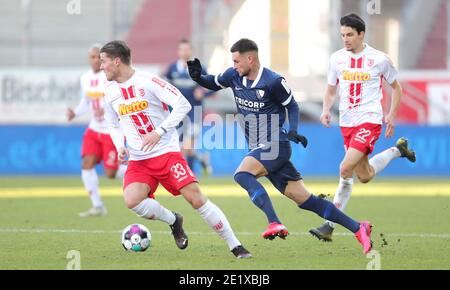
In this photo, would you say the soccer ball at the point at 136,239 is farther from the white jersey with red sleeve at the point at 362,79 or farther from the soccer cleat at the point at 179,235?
the white jersey with red sleeve at the point at 362,79

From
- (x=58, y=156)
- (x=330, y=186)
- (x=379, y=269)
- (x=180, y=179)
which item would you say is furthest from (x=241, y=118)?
(x=58, y=156)

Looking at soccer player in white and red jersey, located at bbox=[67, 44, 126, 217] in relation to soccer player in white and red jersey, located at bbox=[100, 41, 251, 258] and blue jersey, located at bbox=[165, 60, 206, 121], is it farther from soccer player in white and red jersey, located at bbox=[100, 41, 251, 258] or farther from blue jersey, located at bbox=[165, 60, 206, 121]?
blue jersey, located at bbox=[165, 60, 206, 121]

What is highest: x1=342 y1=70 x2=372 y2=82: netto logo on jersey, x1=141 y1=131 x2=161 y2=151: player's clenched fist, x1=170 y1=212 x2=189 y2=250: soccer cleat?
x1=342 y1=70 x2=372 y2=82: netto logo on jersey

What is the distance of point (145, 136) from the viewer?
8.61m

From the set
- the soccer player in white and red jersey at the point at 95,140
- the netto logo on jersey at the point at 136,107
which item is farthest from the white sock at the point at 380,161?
the soccer player in white and red jersey at the point at 95,140

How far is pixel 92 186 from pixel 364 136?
4.57m

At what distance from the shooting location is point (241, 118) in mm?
9508

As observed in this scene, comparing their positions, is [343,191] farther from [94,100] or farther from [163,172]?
[94,100]

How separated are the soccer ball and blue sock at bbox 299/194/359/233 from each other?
1526 millimetres

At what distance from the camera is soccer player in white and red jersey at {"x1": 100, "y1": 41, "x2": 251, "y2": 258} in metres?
8.63

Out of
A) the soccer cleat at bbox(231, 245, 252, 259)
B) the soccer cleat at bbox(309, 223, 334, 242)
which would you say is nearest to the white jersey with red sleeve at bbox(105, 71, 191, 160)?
the soccer cleat at bbox(231, 245, 252, 259)

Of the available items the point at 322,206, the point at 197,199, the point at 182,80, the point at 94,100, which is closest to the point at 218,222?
the point at 197,199

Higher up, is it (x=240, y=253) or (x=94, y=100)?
(x=94, y=100)
